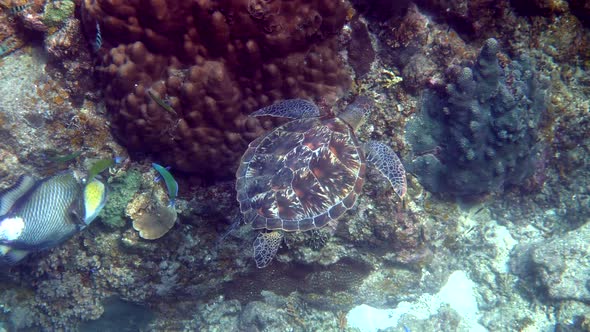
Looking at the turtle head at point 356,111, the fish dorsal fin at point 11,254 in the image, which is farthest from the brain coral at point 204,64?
the fish dorsal fin at point 11,254

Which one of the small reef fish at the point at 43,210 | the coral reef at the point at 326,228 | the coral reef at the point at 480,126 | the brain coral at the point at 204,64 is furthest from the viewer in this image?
the coral reef at the point at 480,126

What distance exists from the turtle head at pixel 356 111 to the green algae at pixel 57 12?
343 cm

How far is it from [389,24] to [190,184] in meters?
3.54

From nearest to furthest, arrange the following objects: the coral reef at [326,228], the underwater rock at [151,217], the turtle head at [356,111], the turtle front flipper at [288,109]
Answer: the coral reef at [326,228]
the turtle front flipper at [288,109]
the turtle head at [356,111]
the underwater rock at [151,217]

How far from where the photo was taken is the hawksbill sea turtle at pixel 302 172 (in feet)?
13.1

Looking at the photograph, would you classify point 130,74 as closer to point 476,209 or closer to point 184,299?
point 184,299

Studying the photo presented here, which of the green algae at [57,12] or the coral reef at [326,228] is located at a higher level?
the green algae at [57,12]

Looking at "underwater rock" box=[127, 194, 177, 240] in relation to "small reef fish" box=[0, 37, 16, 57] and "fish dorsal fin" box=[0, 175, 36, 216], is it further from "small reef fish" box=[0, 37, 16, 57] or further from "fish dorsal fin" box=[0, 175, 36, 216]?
"small reef fish" box=[0, 37, 16, 57]

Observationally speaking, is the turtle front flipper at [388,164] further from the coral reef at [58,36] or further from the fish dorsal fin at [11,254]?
the fish dorsal fin at [11,254]

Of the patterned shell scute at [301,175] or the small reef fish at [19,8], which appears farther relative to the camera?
the patterned shell scute at [301,175]

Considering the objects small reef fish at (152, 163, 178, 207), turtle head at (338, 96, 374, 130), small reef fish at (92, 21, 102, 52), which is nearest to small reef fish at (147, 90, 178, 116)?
small reef fish at (152, 163, 178, 207)

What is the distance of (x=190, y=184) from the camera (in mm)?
4656

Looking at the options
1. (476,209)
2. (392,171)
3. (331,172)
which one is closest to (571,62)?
(476,209)

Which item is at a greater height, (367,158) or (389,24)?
(389,24)
